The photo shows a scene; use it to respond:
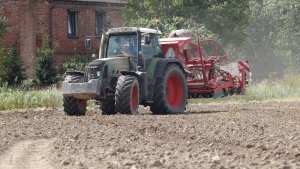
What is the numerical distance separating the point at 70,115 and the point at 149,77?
2.42m

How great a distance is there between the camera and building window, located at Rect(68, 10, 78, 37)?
42.6 m

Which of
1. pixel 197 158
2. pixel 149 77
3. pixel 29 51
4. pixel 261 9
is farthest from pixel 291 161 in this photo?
pixel 261 9

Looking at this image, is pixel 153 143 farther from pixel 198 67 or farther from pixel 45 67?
pixel 45 67

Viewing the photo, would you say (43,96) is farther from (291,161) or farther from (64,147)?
(291,161)

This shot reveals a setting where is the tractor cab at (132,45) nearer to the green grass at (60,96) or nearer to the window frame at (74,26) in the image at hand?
the green grass at (60,96)

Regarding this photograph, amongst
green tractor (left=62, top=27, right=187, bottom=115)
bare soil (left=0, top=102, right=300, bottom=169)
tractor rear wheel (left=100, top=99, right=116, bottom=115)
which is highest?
green tractor (left=62, top=27, right=187, bottom=115)

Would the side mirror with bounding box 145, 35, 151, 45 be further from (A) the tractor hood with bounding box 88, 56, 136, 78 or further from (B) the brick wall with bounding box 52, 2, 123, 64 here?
(B) the brick wall with bounding box 52, 2, 123, 64

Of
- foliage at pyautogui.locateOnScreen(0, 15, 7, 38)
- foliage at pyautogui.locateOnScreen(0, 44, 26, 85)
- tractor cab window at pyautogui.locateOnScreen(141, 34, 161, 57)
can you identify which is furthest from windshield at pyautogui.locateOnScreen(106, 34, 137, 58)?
foliage at pyautogui.locateOnScreen(0, 44, 26, 85)

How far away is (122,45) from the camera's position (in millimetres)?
20125

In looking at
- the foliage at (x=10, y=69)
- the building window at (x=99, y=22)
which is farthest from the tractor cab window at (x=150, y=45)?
the building window at (x=99, y=22)

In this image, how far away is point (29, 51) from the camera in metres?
39.8

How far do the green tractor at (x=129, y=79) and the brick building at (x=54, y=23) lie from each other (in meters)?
20.1

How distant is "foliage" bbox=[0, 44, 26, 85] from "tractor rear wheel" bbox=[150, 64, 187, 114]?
17.7 metres

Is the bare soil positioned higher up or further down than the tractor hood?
further down
